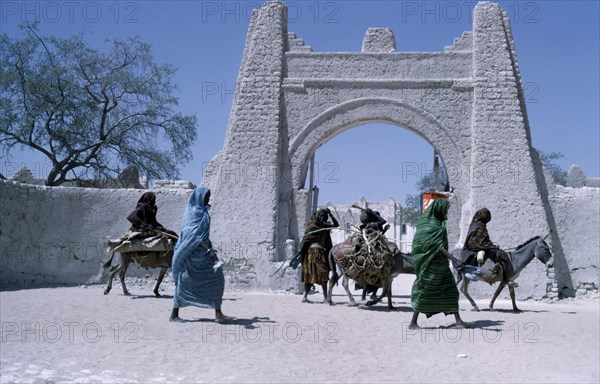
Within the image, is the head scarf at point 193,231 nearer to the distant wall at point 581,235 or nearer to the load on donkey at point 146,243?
the load on donkey at point 146,243

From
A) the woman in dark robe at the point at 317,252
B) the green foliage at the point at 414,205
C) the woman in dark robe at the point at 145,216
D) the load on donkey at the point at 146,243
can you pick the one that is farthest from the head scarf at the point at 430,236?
the green foliage at the point at 414,205

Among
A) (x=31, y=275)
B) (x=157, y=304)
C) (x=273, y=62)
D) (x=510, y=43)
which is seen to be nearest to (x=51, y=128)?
(x=31, y=275)

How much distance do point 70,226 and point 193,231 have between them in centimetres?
700

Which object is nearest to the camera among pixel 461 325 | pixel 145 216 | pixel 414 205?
pixel 461 325

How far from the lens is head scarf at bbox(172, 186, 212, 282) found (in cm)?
806

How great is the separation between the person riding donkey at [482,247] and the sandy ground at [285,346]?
78cm

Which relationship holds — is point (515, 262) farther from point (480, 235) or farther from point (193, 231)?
point (193, 231)

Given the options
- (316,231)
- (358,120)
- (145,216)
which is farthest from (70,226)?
(358,120)

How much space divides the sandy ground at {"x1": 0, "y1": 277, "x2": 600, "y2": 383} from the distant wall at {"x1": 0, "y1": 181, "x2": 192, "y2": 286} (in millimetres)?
3718

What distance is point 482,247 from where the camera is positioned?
10.1m

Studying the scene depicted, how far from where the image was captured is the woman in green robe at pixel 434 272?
805cm

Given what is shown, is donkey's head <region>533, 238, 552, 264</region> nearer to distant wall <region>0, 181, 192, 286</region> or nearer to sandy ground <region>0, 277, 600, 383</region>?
sandy ground <region>0, 277, 600, 383</region>

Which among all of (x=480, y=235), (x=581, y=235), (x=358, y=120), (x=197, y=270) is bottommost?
(x=197, y=270)

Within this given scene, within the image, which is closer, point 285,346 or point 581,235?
point 285,346
